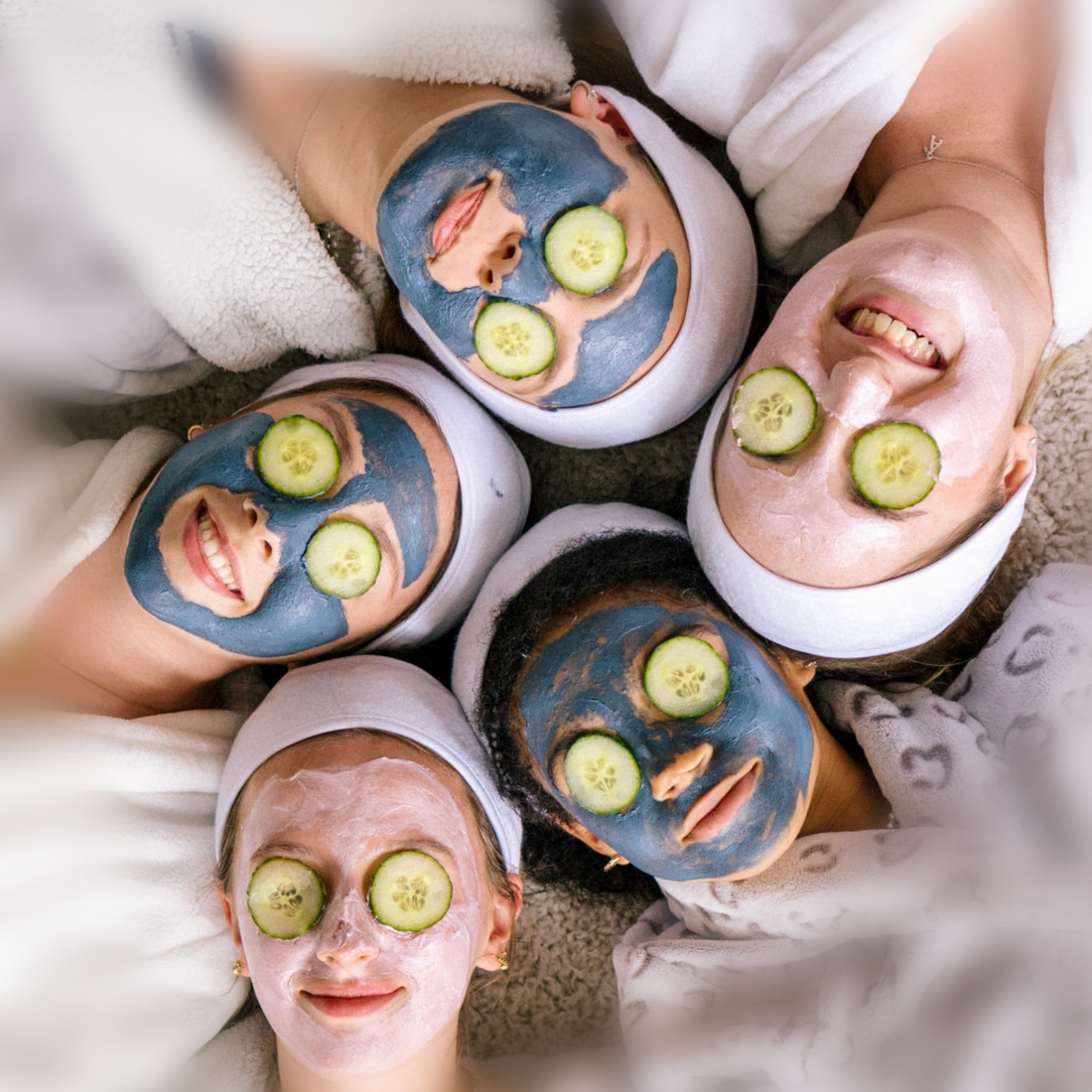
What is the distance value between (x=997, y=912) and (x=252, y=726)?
126 centimetres

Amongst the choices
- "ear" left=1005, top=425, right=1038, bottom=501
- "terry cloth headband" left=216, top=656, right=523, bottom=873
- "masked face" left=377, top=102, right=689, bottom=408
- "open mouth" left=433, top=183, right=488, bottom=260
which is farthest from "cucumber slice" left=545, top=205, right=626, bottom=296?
"terry cloth headband" left=216, top=656, right=523, bottom=873

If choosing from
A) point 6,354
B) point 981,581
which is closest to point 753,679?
point 981,581

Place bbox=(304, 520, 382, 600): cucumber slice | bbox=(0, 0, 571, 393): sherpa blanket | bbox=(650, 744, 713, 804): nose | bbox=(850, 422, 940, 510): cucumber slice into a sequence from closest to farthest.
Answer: bbox=(850, 422, 940, 510): cucumber slice → bbox=(650, 744, 713, 804): nose → bbox=(304, 520, 382, 600): cucumber slice → bbox=(0, 0, 571, 393): sherpa blanket

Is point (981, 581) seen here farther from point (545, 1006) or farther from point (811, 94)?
point (545, 1006)

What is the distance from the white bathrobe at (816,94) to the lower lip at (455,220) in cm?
50

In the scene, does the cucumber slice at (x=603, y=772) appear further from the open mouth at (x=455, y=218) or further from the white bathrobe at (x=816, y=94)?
the white bathrobe at (x=816, y=94)

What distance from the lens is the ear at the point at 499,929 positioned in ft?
5.67

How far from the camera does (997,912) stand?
1.54m

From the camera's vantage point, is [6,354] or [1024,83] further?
[6,354]

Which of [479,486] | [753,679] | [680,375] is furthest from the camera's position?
[479,486]

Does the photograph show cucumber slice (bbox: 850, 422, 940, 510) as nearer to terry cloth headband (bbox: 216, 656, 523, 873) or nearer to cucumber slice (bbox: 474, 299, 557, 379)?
cucumber slice (bbox: 474, 299, 557, 379)

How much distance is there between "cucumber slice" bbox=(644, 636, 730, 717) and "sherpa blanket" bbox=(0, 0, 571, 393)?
0.97 meters

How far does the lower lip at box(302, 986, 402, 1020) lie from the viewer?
154cm

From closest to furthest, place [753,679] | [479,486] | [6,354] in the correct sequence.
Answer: [753,679]
[479,486]
[6,354]
